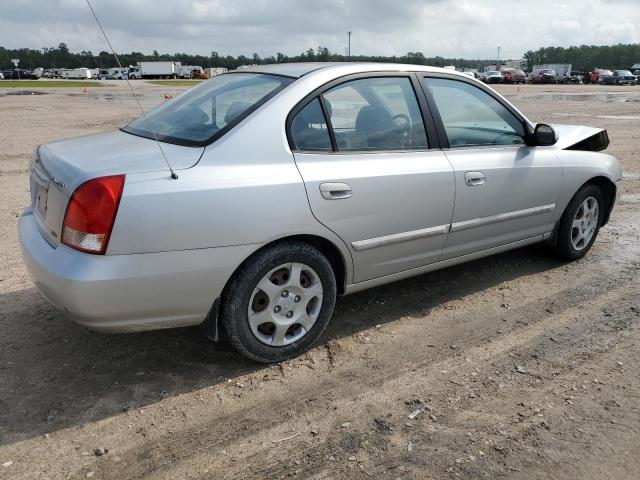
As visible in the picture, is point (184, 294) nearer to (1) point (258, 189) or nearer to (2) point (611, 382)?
(1) point (258, 189)

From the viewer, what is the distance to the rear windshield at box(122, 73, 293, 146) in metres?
3.26

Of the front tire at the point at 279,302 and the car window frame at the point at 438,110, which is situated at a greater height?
the car window frame at the point at 438,110

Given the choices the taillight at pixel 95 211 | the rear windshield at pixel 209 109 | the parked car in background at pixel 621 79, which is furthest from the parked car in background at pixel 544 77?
the taillight at pixel 95 211

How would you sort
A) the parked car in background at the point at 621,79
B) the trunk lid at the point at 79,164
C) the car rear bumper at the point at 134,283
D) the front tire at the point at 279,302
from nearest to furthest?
the car rear bumper at the point at 134,283, the trunk lid at the point at 79,164, the front tire at the point at 279,302, the parked car in background at the point at 621,79

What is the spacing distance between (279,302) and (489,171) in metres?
1.86

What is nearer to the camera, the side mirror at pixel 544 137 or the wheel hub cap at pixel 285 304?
the wheel hub cap at pixel 285 304

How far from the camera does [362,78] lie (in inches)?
145

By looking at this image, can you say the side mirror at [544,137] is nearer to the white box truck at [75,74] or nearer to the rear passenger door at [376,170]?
the rear passenger door at [376,170]

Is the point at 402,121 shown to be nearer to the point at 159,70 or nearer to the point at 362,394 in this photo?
the point at 362,394

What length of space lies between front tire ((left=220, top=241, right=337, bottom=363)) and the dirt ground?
16 cm

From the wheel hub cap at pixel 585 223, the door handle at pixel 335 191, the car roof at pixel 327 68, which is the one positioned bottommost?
the wheel hub cap at pixel 585 223

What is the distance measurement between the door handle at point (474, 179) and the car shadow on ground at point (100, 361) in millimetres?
944

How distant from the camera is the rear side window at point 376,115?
3.52 meters

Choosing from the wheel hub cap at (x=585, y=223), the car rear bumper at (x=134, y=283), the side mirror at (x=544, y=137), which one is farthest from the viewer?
the wheel hub cap at (x=585, y=223)
